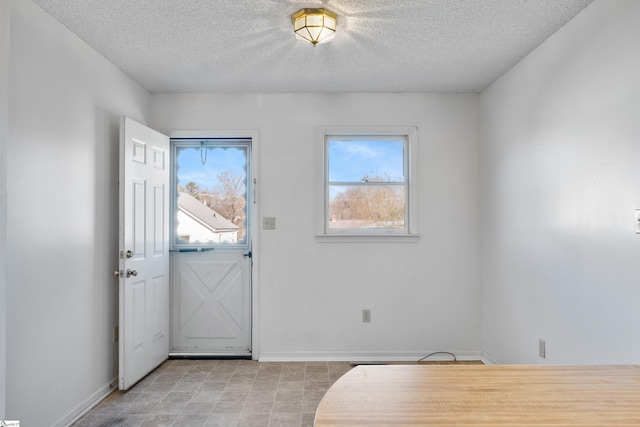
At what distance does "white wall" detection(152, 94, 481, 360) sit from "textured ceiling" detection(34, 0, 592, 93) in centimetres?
21

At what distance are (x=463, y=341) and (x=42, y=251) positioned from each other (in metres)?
3.36

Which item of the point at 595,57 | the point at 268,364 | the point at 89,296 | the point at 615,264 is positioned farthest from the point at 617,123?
the point at 89,296

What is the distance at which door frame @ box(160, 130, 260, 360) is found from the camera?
3.53m

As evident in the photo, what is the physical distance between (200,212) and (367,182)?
5.42 feet

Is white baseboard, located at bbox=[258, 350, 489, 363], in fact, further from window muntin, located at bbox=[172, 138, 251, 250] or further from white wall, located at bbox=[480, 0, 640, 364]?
window muntin, located at bbox=[172, 138, 251, 250]

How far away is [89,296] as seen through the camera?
2594mm

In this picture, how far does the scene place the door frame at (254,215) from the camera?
139 inches

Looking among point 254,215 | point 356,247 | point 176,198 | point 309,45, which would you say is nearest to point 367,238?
point 356,247

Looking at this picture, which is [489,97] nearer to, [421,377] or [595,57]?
[595,57]

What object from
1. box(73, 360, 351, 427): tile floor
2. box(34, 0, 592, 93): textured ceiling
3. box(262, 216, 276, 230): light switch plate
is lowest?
box(73, 360, 351, 427): tile floor

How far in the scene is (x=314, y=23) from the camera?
215 centimetres

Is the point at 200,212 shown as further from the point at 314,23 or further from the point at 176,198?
the point at 314,23

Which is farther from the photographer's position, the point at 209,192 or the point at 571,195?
the point at 209,192

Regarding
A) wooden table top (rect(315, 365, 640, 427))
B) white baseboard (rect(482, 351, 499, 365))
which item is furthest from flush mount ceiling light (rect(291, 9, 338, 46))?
white baseboard (rect(482, 351, 499, 365))
